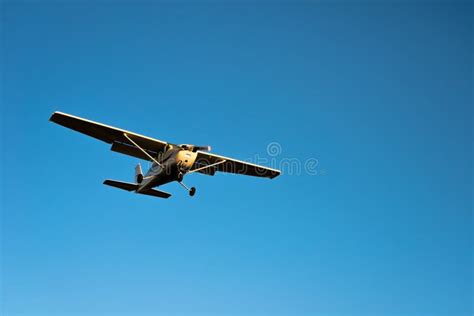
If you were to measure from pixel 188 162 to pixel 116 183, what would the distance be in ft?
19.8

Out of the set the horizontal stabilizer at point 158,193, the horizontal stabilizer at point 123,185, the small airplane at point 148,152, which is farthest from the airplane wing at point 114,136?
the horizontal stabilizer at point 158,193

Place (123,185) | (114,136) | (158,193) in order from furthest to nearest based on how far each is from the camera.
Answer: (158,193)
(123,185)
(114,136)

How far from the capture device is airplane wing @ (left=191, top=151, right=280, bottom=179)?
24.6 metres

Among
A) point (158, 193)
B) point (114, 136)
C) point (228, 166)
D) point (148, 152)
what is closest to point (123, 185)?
point (158, 193)

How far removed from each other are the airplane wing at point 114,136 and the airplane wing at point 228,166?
2.86 m

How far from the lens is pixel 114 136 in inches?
842

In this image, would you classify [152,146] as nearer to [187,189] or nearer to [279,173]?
[187,189]

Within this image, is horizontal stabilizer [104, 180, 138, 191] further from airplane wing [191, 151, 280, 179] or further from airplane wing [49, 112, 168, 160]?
airplane wing [191, 151, 280, 179]

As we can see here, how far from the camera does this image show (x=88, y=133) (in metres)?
21.0

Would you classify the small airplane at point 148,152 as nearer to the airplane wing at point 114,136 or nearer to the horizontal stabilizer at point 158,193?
the airplane wing at point 114,136

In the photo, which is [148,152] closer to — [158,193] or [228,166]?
[158,193]

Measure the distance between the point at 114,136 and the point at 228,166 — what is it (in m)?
6.99

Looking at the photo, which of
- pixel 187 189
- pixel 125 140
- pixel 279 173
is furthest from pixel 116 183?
pixel 279 173

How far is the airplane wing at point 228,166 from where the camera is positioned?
24.6 meters
